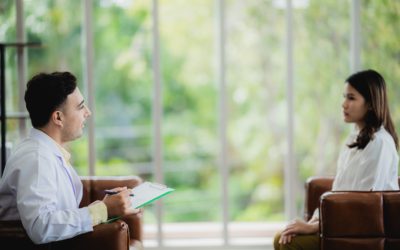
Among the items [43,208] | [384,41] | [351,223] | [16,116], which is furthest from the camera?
[384,41]

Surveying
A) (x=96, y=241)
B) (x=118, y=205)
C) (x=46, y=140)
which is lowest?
(x=96, y=241)

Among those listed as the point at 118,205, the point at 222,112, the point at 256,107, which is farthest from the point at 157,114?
the point at 256,107

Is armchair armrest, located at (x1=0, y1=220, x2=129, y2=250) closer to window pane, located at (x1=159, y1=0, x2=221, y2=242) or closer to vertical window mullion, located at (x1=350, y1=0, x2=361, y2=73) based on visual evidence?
vertical window mullion, located at (x1=350, y1=0, x2=361, y2=73)

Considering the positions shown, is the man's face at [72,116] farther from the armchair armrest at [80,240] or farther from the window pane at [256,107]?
the window pane at [256,107]

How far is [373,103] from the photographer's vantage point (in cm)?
250

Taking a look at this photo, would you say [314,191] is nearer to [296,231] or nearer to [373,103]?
[296,231]

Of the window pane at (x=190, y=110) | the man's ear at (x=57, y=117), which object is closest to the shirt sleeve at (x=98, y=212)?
the man's ear at (x=57, y=117)

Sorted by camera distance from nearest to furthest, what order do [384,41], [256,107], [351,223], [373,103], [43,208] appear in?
[43,208] → [351,223] → [373,103] → [384,41] → [256,107]

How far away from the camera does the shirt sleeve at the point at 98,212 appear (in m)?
1.88

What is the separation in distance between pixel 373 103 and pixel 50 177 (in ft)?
4.99

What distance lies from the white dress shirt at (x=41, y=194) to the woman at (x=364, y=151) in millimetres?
1006

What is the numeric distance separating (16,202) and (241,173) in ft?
12.9

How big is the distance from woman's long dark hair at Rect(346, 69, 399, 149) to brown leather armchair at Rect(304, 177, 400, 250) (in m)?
0.38

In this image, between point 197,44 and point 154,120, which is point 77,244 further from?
point 197,44
